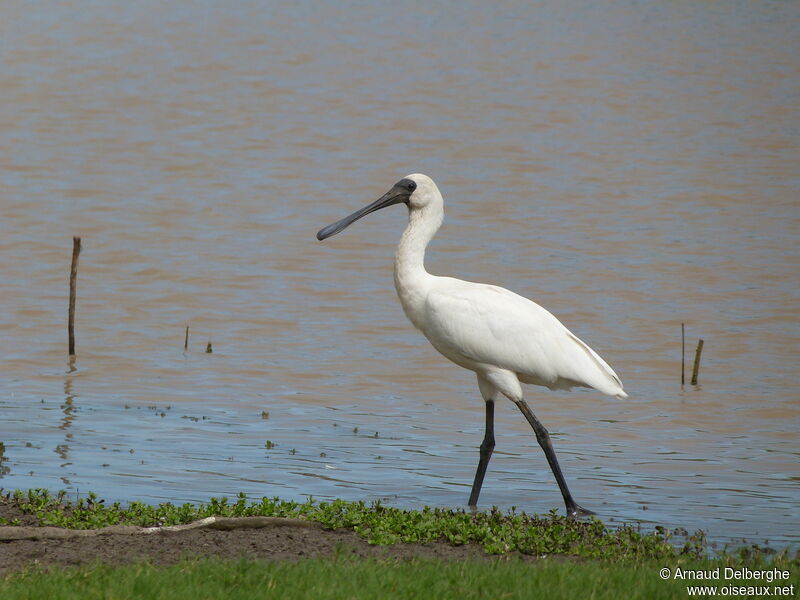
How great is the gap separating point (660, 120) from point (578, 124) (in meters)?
2.36

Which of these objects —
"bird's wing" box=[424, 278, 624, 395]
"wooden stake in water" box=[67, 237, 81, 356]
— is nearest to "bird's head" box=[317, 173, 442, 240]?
"bird's wing" box=[424, 278, 624, 395]

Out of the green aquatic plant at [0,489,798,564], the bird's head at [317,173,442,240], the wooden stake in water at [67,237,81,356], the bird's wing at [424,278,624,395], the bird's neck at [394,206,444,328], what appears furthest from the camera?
the wooden stake in water at [67,237,81,356]

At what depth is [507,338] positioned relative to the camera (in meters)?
9.38

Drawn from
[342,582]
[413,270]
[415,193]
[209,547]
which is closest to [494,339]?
[413,270]

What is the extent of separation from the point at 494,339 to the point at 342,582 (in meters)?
3.27

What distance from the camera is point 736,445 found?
41.5 feet

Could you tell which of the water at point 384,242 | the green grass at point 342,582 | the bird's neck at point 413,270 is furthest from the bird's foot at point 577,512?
the green grass at point 342,582

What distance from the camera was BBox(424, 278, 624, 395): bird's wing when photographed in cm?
931

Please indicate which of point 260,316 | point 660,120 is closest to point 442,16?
point 660,120

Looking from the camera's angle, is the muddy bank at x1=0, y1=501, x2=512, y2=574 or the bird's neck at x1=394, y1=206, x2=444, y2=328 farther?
the bird's neck at x1=394, y1=206, x2=444, y2=328

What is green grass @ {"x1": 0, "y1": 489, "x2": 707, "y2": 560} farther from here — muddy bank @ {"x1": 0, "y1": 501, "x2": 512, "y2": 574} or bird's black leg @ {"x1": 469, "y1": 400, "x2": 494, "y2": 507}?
bird's black leg @ {"x1": 469, "y1": 400, "x2": 494, "y2": 507}

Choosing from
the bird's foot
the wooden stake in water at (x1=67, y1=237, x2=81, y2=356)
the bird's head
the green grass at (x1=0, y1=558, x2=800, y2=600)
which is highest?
the bird's head

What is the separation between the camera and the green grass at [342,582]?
6.13 m

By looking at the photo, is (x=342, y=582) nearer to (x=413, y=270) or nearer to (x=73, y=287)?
(x=413, y=270)
